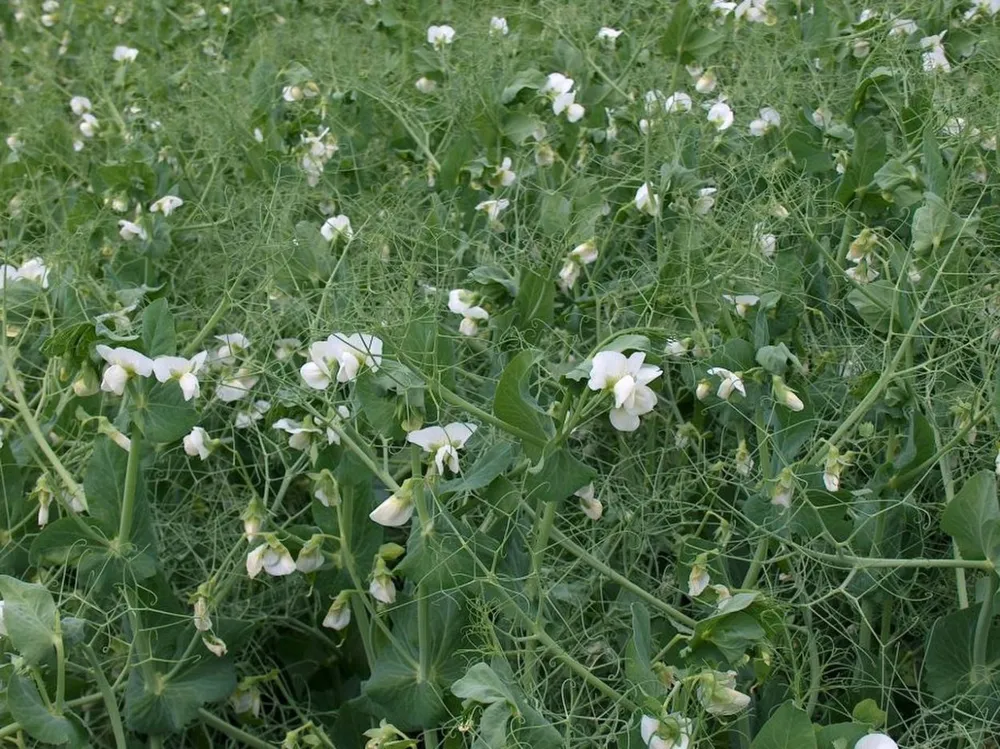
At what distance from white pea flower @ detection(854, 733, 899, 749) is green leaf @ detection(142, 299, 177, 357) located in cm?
85

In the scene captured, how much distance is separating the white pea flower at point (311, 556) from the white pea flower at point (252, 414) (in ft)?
0.90

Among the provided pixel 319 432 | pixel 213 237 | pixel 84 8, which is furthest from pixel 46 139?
pixel 319 432

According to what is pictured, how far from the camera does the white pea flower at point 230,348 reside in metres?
1.55

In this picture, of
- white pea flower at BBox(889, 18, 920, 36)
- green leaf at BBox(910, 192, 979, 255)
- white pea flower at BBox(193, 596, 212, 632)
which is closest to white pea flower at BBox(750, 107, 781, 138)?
white pea flower at BBox(889, 18, 920, 36)

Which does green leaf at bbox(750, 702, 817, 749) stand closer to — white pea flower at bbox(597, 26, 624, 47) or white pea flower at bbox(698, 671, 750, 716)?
white pea flower at bbox(698, 671, 750, 716)

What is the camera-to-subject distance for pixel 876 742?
1.07 m

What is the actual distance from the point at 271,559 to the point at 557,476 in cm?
35

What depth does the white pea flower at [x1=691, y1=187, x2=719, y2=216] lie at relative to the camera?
173 cm

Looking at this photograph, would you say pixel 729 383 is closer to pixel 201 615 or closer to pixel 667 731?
pixel 667 731

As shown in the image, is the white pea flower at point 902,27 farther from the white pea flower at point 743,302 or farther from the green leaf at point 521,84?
the white pea flower at point 743,302

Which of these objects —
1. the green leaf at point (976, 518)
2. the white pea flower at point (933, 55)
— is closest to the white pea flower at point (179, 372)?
the green leaf at point (976, 518)

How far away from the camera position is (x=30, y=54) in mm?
3361

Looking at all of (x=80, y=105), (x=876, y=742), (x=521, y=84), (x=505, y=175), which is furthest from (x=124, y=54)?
(x=876, y=742)

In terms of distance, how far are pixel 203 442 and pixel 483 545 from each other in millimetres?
434
